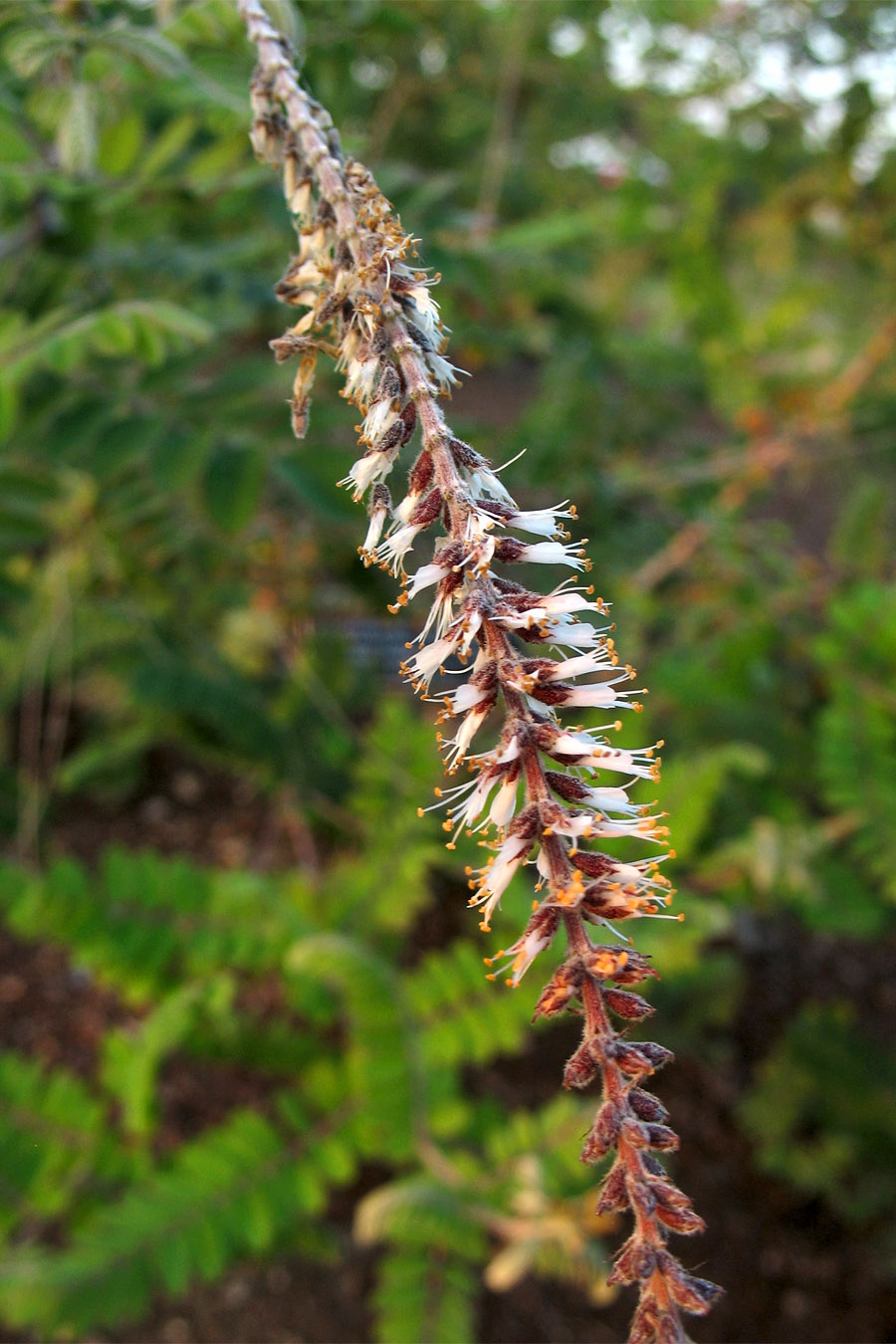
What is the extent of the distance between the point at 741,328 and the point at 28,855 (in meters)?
3.13

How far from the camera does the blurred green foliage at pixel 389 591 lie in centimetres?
169

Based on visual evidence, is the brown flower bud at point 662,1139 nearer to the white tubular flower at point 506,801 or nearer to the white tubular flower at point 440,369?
the white tubular flower at point 506,801

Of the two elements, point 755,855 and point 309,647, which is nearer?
point 755,855

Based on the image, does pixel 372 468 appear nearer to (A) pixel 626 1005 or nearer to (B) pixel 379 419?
(B) pixel 379 419

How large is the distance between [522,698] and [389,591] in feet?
5.44

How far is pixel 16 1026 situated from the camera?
3.40m

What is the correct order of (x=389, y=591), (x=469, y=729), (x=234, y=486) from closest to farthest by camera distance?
A: 1. (x=469, y=729)
2. (x=234, y=486)
3. (x=389, y=591)

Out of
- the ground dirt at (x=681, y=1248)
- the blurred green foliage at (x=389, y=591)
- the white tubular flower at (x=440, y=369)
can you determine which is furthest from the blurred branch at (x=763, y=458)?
the white tubular flower at (x=440, y=369)

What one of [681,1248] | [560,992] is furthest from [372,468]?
[681,1248]

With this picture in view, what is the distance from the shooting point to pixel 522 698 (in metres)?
0.65

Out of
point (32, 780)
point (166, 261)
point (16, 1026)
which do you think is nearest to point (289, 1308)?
point (16, 1026)

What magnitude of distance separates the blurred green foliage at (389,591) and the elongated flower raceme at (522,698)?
541mm

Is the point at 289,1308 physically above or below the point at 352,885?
below

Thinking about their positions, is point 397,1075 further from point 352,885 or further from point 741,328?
point 741,328
